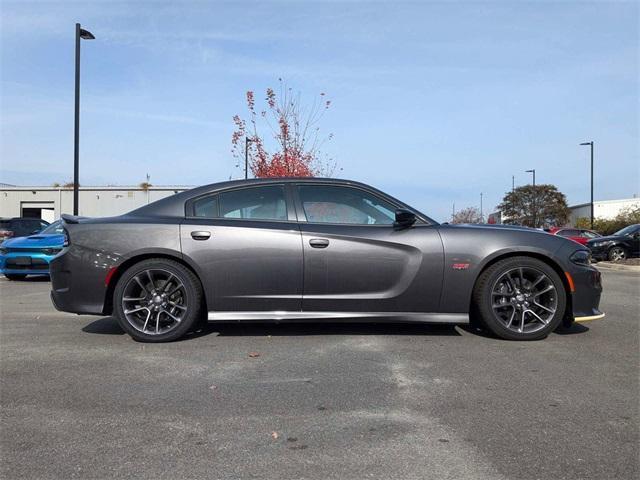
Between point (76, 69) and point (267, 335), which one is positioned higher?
point (76, 69)

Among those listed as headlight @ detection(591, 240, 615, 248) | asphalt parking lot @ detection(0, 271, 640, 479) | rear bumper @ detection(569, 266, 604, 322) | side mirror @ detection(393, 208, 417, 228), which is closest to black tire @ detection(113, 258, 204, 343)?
asphalt parking lot @ detection(0, 271, 640, 479)

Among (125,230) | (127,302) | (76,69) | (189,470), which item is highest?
(76,69)

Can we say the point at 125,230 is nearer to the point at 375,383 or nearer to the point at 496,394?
the point at 375,383

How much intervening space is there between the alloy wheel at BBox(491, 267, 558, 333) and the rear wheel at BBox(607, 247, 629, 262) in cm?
1621

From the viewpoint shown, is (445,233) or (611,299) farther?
(611,299)

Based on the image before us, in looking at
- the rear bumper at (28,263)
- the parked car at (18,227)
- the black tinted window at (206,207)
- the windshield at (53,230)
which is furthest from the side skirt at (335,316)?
the parked car at (18,227)

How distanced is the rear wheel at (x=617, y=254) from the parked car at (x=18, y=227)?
60.5ft

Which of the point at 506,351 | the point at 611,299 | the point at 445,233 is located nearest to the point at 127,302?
the point at 445,233

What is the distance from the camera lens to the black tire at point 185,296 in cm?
484

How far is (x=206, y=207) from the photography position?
5.09 m

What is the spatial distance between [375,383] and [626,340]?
9.49ft

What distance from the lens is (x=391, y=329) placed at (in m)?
5.44

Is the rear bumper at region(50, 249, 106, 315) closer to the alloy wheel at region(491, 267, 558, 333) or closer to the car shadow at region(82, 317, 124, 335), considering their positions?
the car shadow at region(82, 317, 124, 335)

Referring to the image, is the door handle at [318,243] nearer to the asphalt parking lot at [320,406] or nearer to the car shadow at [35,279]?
the asphalt parking lot at [320,406]
